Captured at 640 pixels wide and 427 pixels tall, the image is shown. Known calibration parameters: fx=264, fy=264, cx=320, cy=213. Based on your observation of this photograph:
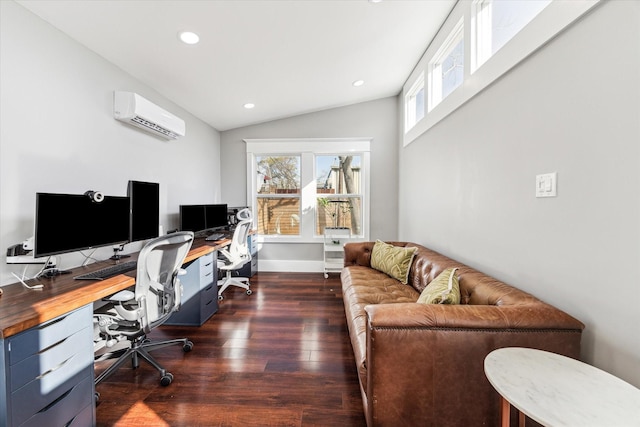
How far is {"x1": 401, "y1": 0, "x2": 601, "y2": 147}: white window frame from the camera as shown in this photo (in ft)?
4.07

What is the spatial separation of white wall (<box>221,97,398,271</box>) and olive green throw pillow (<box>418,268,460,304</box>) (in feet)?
9.41

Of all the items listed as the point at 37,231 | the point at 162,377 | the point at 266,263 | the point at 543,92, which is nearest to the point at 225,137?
the point at 266,263

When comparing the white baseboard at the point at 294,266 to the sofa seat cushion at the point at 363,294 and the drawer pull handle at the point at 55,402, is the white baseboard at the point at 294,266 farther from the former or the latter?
the drawer pull handle at the point at 55,402

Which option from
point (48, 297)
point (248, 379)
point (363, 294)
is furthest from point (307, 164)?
point (48, 297)

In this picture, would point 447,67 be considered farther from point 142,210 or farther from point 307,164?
point 142,210

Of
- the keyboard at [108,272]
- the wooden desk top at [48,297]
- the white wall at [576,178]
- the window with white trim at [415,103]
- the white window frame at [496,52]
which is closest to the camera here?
the white wall at [576,178]

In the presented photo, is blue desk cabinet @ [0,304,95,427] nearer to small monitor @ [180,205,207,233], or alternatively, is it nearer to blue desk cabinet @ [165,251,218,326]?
blue desk cabinet @ [165,251,218,326]

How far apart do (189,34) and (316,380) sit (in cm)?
287

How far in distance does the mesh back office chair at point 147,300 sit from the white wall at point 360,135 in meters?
2.94

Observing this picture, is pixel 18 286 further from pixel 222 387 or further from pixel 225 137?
pixel 225 137

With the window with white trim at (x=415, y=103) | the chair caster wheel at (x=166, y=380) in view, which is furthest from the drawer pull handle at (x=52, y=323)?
the window with white trim at (x=415, y=103)

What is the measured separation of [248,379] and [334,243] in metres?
2.92

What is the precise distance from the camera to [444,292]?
1519mm

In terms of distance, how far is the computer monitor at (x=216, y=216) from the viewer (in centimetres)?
382
